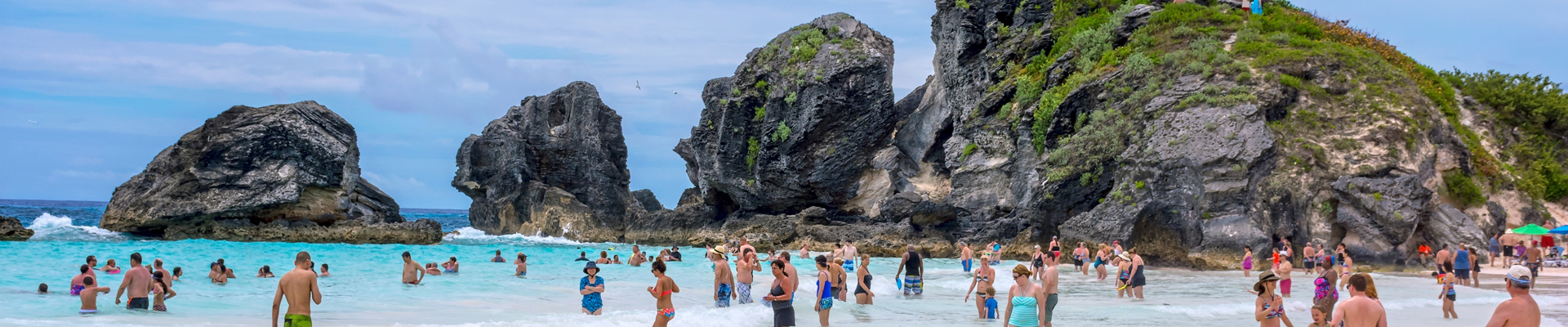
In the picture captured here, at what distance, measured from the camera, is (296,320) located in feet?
29.7

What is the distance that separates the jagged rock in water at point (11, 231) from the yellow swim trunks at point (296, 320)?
35280mm

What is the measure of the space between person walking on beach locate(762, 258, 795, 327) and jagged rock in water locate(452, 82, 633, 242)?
39.0m

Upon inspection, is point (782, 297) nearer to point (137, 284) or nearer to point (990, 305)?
point (990, 305)

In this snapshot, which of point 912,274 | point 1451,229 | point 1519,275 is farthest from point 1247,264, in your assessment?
point 1519,275

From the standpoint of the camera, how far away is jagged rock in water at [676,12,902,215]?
3944 centimetres

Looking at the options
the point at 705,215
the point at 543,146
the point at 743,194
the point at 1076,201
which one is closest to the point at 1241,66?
the point at 1076,201

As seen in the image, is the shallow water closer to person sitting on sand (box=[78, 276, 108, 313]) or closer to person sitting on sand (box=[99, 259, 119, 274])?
person sitting on sand (box=[99, 259, 119, 274])

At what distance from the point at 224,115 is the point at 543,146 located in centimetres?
1558

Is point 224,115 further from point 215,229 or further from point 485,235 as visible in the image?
point 485,235

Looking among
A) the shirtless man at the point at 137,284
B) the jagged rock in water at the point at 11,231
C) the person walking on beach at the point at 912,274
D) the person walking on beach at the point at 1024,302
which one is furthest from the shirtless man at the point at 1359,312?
the jagged rock in water at the point at 11,231

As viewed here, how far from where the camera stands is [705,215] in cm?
4556

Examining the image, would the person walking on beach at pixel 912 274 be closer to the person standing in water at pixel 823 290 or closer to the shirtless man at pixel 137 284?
the person standing in water at pixel 823 290

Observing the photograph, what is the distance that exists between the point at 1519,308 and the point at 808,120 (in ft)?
109

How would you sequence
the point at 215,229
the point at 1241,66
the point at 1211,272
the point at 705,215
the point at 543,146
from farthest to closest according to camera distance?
the point at 543,146 < the point at 705,215 < the point at 215,229 < the point at 1241,66 < the point at 1211,272
